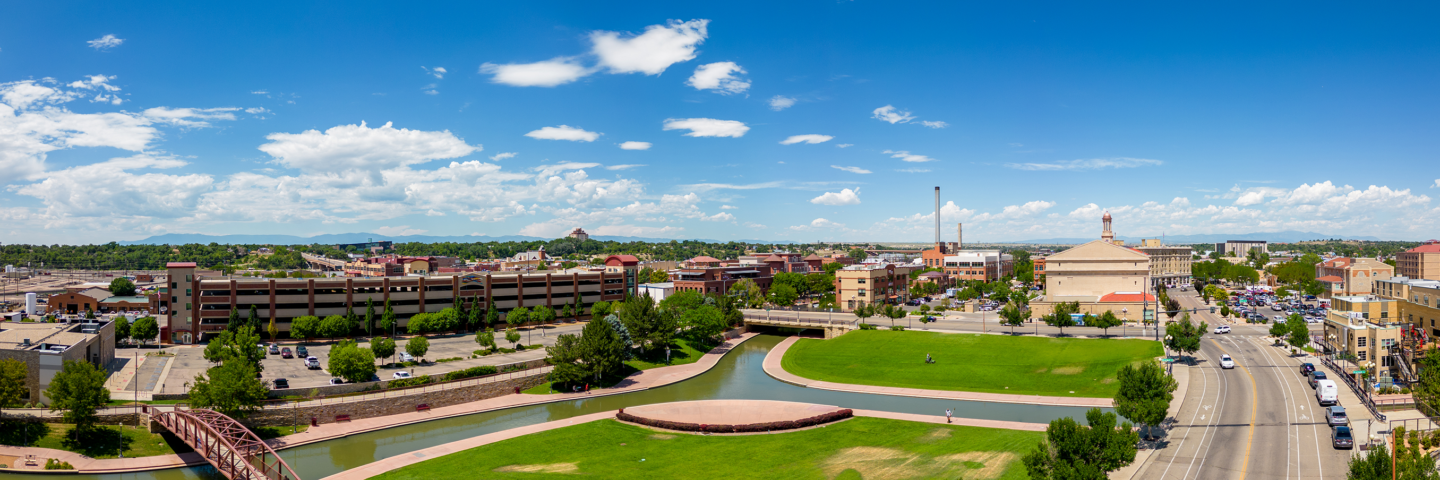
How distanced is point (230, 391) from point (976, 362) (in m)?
56.9

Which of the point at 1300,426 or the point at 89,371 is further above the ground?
the point at 89,371

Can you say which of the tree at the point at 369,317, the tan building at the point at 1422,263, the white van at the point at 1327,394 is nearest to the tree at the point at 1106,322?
the white van at the point at 1327,394

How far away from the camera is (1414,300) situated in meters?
60.4

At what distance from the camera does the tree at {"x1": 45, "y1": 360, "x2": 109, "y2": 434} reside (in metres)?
42.6

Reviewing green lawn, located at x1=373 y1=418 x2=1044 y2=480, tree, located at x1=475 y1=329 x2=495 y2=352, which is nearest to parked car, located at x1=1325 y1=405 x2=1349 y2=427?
green lawn, located at x1=373 y1=418 x2=1044 y2=480

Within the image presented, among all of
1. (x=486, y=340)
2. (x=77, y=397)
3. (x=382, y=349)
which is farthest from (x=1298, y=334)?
(x=77, y=397)

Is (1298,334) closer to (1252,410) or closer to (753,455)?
(1252,410)

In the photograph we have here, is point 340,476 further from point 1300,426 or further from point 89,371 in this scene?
point 1300,426

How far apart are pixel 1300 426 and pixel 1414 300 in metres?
30.7

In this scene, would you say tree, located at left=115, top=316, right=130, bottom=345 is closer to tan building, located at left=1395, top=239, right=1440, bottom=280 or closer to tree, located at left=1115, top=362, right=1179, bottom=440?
tree, located at left=1115, top=362, right=1179, bottom=440

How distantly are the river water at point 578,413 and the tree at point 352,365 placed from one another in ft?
24.7

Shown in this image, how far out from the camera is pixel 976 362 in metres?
68.2

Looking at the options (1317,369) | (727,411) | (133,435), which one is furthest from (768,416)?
(1317,369)

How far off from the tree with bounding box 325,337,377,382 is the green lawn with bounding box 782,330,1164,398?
35935 millimetres
